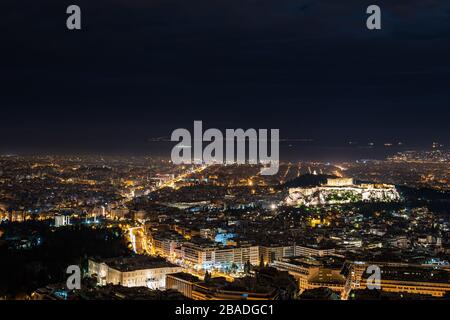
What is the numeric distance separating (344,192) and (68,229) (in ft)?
61.3

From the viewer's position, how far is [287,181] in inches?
1626

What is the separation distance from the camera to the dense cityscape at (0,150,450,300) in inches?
452

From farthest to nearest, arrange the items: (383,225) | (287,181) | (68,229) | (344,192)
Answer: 1. (287,181)
2. (344,192)
3. (383,225)
4. (68,229)

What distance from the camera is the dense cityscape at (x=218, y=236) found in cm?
1148

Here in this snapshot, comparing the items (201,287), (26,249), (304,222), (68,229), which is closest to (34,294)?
(201,287)

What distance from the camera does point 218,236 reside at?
18.8m

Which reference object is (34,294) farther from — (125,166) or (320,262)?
(125,166)

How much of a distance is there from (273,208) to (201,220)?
589 centimetres

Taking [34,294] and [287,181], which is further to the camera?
[287,181]
